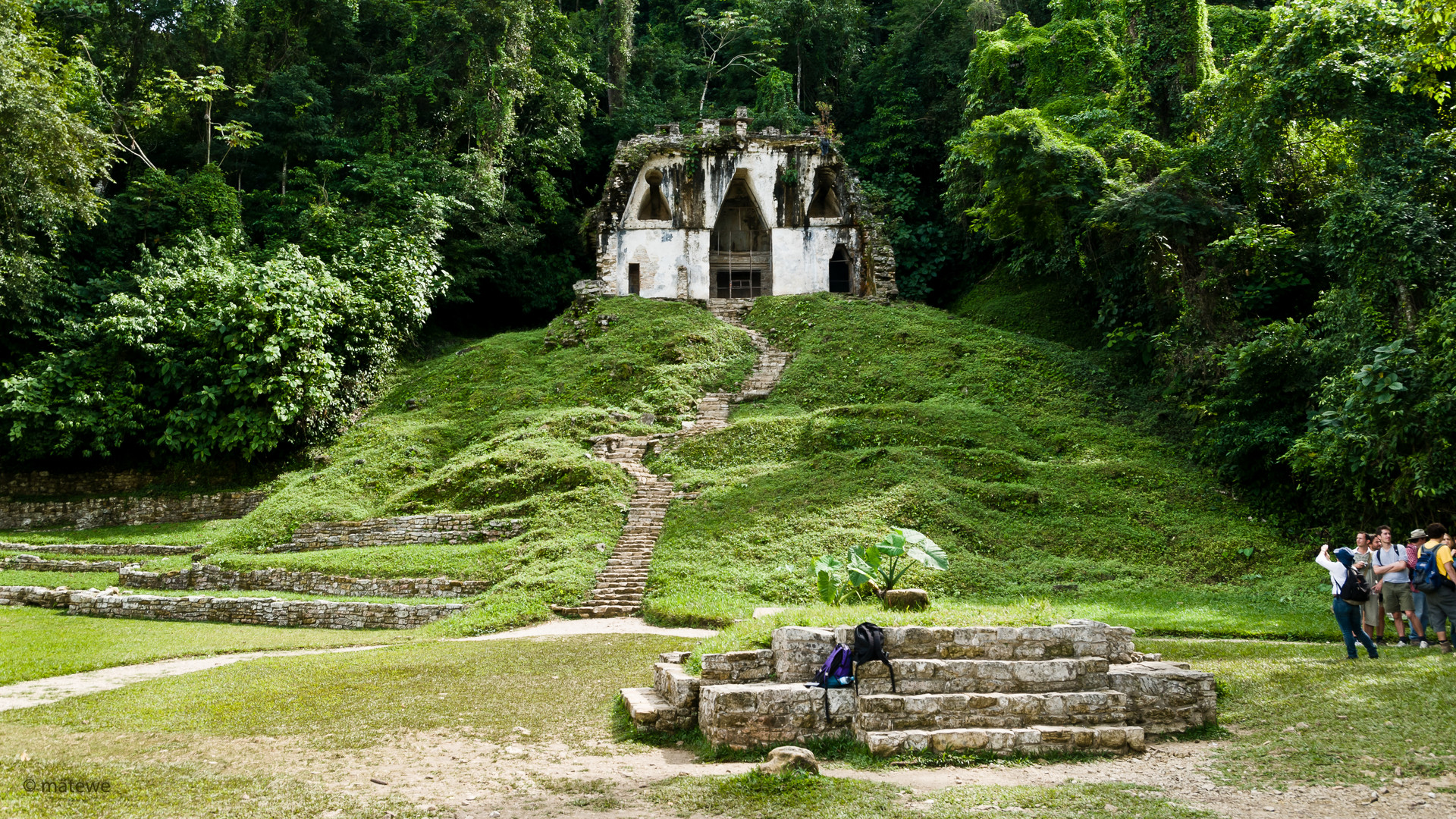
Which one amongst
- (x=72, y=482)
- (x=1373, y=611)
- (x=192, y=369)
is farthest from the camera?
(x=72, y=482)

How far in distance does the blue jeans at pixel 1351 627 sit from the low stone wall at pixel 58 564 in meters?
21.0

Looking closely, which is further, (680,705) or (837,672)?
(680,705)

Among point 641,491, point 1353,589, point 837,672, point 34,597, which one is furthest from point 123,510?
point 1353,589

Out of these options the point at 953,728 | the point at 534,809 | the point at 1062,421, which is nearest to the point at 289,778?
the point at 534,809

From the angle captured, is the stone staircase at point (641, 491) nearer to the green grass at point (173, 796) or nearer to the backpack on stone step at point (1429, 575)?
the green grass at point (173, 796)

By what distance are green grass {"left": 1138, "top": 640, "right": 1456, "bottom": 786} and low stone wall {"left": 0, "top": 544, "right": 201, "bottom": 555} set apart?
20.2 meters

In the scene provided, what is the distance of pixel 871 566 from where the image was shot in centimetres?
1157

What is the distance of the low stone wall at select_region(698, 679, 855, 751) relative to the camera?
7.62 meters

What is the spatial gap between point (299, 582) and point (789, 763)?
43.0 ft

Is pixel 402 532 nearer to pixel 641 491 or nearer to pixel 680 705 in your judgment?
pixel 641 491

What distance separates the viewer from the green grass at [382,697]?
831 centimetres

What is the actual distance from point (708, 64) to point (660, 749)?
3992 cm

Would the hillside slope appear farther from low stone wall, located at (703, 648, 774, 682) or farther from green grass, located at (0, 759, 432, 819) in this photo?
green grass, located at (0, 759, 432, 819)

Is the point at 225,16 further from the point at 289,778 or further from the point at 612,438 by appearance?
the point at 289,778
